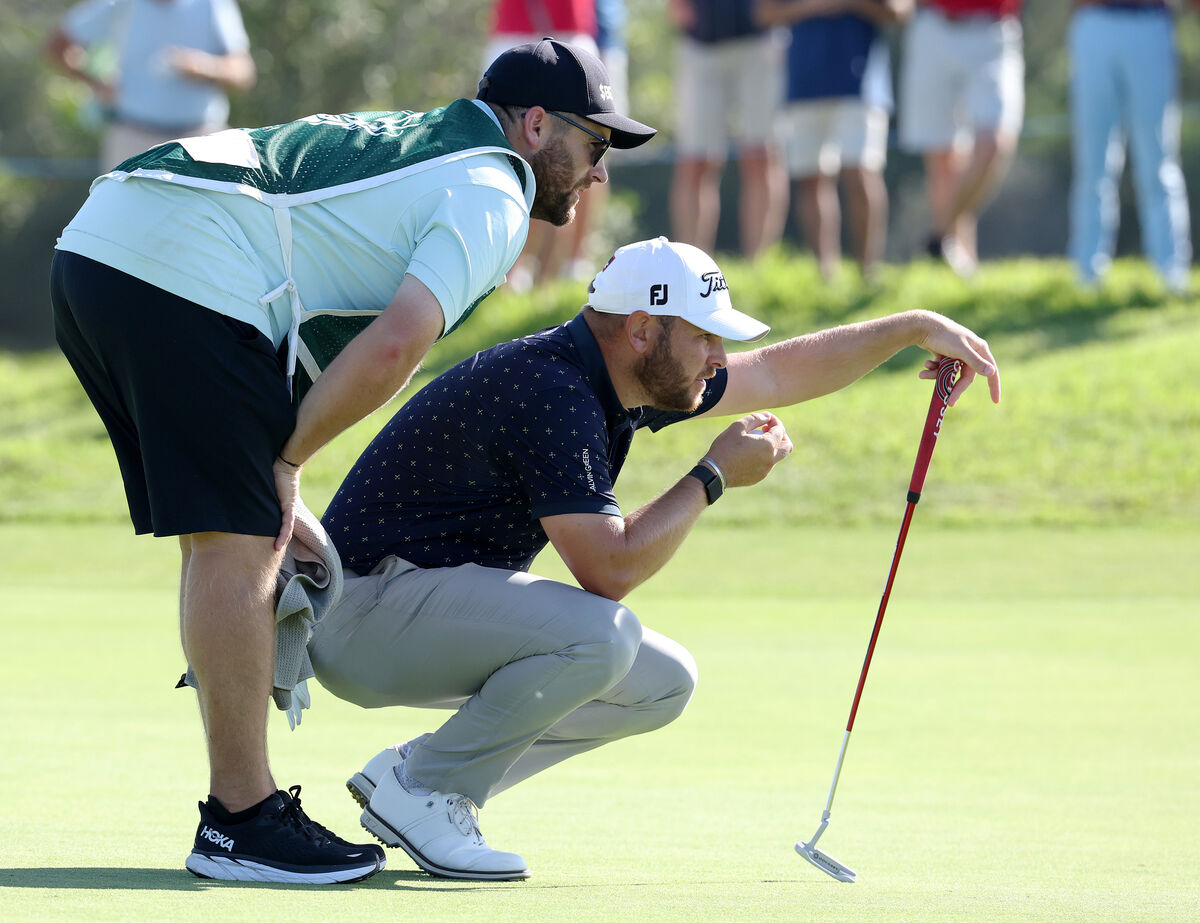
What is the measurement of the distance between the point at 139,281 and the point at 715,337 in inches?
48.2

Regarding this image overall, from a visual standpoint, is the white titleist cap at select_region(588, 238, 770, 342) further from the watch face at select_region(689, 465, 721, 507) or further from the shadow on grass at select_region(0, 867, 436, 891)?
the shadow on grass at select_region(0, 867, 436, 891)

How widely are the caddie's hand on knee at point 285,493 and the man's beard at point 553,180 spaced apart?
753 millimetres

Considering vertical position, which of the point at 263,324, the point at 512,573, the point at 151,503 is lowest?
the point at 512,573

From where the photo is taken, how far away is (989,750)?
5.37 metres

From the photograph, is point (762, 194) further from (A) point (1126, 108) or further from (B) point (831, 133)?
(A) point (1126, 108)

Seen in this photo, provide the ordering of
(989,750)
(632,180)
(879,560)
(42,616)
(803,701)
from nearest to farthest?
(989,750) → (803,701) → (42,616) → (879,560) → (632,180)

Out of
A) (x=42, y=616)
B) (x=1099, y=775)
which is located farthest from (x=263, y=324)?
(x=42, y=616)

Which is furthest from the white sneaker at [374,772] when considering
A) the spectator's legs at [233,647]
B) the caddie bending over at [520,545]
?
the spectator's legs at [233,647]

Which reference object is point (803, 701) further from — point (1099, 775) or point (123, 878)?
point (123, 878)

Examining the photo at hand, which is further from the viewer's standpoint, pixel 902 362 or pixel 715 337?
pixel 902 362

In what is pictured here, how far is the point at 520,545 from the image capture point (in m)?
4.09

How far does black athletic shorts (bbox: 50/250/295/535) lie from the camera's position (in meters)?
3.55

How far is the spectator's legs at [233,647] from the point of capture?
11.7 ft

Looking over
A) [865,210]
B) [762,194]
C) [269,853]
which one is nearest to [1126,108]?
[865,210]
